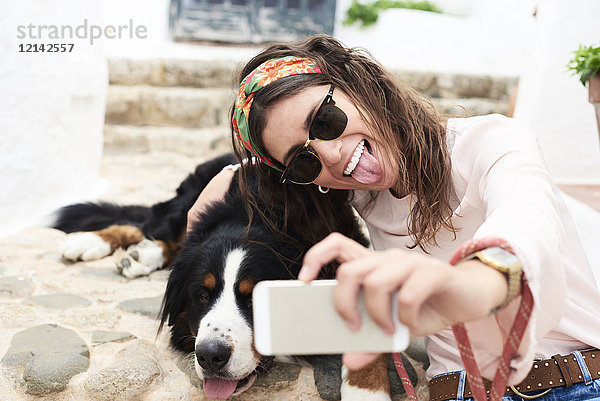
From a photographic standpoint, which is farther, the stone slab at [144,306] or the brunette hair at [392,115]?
the stone slab at [144,306]

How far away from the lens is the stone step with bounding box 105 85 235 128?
534 cm

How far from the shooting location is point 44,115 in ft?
10.2

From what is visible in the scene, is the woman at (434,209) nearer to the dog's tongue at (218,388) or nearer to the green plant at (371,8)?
the dog's tongue at (218,388)

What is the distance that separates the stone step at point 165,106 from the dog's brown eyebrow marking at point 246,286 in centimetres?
381

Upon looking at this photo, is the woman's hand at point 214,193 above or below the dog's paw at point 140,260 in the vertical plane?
above

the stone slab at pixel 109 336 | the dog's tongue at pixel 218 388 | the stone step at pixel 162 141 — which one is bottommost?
the stone step at pixel 162 141

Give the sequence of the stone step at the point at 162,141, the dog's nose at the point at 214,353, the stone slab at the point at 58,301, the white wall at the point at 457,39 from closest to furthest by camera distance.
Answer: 1. the dog's nose at the point at 214,353
2. the stone slab at the point at 58,301
3. the stone step at the point at 162,141
4. the white wall at the point at 457,39

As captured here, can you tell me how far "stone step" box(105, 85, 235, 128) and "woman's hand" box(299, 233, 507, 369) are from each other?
4.75 metres

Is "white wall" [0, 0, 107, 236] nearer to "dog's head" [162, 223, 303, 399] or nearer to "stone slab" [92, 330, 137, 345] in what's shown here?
"stone slab" [92, 330, 137, 345]

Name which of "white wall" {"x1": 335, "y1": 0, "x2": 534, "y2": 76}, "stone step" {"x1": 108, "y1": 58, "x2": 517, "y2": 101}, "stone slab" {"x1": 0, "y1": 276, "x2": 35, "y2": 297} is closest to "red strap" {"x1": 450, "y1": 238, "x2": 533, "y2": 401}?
"stone slab" {"x1": 0, "y1": 276, "x2": 35, "y2": 297}

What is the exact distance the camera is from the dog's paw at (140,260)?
2525 millimetres

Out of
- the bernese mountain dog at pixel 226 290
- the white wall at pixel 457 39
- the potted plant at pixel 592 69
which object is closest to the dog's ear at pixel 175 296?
the bernese mountain dog at pixel 226 290

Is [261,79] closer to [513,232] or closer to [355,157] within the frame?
[355,157]

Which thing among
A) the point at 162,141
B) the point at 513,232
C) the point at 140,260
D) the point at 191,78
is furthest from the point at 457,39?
the point at 513,232
